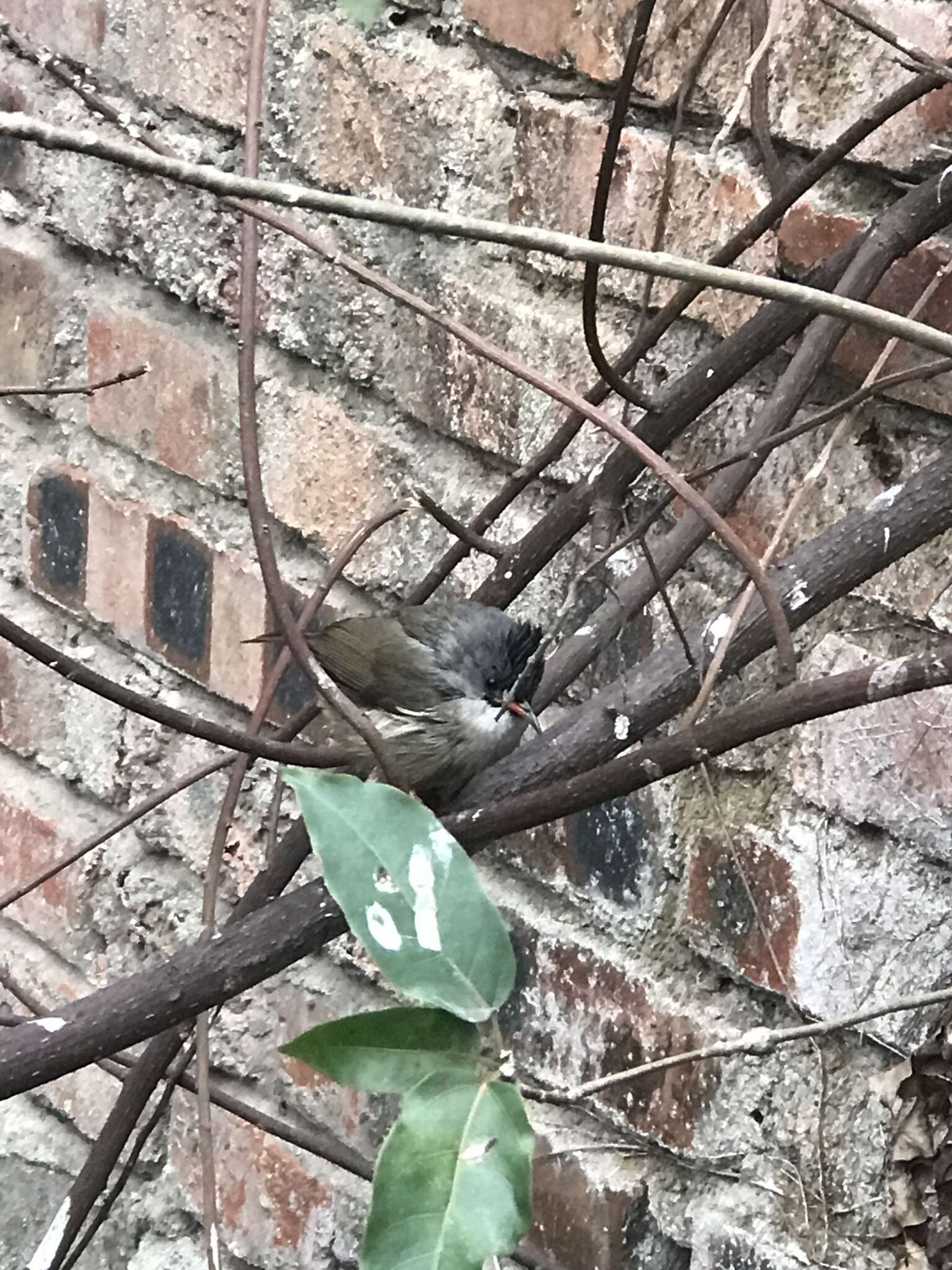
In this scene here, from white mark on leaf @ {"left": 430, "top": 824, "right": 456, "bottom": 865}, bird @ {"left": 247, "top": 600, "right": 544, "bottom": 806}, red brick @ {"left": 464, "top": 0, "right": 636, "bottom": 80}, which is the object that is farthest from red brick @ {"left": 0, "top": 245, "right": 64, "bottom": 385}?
white mark on leaf @ {"left": 430, "top": 824, "right": 456, "bottom": 865}

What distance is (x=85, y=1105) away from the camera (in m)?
1.13

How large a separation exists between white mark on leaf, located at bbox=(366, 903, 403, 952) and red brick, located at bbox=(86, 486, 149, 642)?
2.09ft

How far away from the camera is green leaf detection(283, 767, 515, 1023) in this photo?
17.5 inches

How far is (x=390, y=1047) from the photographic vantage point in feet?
1.46

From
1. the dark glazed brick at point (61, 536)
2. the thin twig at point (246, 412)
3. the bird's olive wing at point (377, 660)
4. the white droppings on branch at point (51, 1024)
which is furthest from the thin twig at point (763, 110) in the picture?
the dark glazed brick at point (61, 536)

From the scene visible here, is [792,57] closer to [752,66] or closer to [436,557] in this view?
[752,66]

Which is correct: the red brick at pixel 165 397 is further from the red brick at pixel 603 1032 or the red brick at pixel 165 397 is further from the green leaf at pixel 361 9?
the green leaf at pixel 361 9

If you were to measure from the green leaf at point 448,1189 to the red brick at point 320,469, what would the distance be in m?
0.52

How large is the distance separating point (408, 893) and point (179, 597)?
1.99ft

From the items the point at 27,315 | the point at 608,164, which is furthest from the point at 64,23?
the point at 608,164

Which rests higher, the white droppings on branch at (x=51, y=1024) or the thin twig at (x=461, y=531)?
the thin twig at (x=461, y=531)

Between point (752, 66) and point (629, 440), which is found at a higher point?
point (752, 66)

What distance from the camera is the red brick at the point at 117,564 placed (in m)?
1.04

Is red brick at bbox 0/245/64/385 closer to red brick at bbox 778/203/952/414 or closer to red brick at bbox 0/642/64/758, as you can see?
red brick at bbox 0/642/64/758
